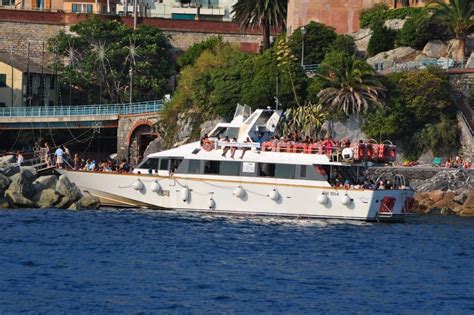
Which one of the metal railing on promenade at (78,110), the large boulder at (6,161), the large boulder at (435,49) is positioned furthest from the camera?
the metal railing on promenade at (78,110)

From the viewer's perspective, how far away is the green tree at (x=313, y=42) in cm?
8775

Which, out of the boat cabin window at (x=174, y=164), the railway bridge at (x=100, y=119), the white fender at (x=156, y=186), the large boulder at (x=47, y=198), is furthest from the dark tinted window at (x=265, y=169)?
the railway bridge at (x=100, y=119)

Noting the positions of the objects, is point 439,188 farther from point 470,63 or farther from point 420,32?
point 420,32

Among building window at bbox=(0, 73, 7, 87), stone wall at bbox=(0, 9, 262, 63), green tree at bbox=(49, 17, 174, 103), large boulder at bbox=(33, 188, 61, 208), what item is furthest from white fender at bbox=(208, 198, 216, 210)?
stone wall at bbox=(0, 9, 262, 63)

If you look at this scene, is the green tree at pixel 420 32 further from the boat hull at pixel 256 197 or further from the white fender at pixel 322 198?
the white fender at pixel 322 198

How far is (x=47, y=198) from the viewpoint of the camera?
203ft

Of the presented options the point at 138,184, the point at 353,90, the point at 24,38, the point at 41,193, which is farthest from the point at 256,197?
the point at 24,38

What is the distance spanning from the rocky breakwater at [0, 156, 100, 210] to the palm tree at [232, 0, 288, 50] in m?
31.0

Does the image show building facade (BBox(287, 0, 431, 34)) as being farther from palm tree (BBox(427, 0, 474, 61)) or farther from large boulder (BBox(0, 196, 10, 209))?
large boulder (BBox(0, 196, 10, 209))

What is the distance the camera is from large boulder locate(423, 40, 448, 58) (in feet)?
280

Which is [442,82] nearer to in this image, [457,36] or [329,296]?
[457,36]

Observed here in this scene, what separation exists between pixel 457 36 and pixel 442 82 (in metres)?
6.84

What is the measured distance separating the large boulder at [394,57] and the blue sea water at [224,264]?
2447 cm

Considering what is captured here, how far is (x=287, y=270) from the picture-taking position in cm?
4556
